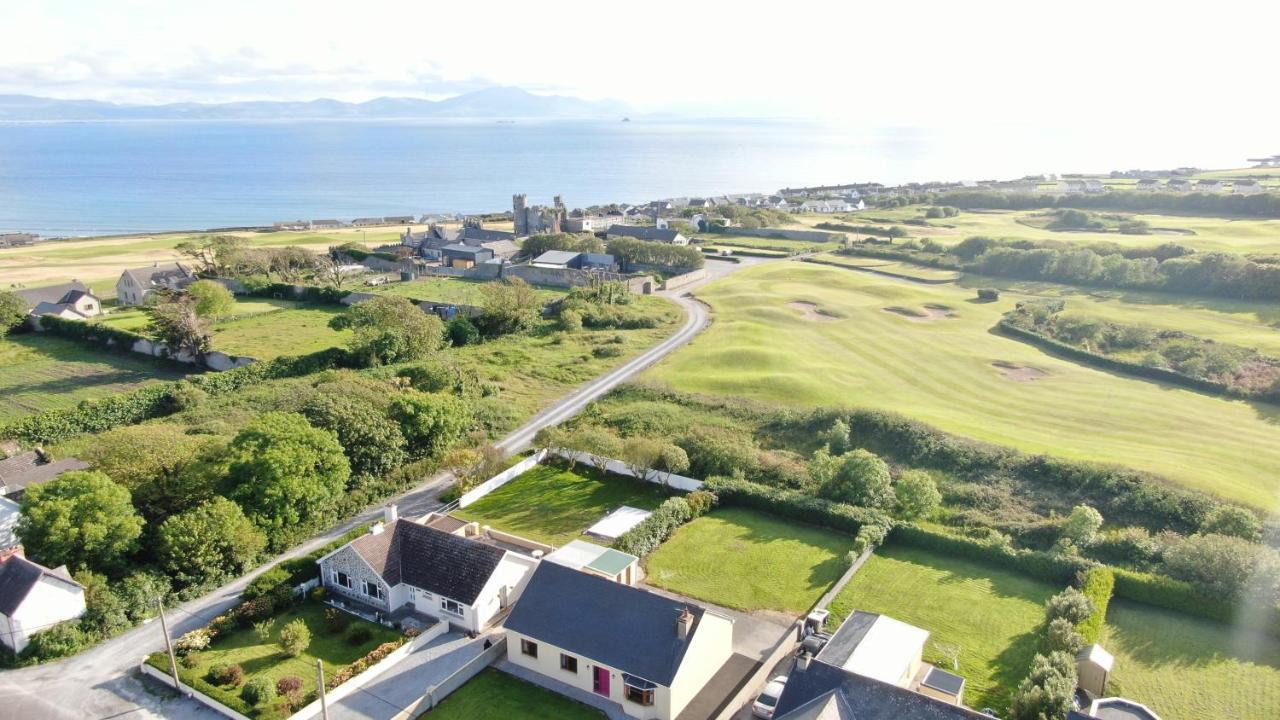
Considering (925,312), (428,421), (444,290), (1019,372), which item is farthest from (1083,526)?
(444,290)

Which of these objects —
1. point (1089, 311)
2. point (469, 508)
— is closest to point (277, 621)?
point (469, 508)

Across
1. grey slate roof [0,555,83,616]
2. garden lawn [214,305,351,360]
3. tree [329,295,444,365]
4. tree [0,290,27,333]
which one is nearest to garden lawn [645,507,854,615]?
grey slate roof [0,555,83,616]

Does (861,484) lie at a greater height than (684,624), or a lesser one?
lesser

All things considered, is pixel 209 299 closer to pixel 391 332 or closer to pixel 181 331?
pixel 181 331

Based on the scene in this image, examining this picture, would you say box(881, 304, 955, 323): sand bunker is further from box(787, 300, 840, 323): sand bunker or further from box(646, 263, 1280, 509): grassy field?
box(787, 300, 840, 323): sand bunker

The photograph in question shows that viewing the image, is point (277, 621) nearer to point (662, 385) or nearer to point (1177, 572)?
point (662, 385)
